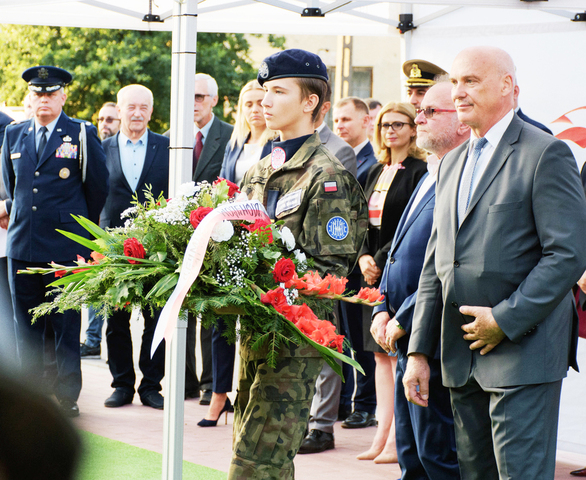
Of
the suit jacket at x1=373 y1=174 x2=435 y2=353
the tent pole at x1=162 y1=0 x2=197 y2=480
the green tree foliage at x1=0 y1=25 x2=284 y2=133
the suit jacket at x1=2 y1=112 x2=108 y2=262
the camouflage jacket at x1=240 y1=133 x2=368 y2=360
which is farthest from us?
the green tree foliage at x1=0 y1=25 x2=284 y2=133

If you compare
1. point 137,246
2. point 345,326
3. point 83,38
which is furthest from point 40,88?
point 83,38

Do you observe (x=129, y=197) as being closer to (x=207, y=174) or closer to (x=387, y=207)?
(x=207, y=174)

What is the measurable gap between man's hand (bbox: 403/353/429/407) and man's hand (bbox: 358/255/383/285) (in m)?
1.97

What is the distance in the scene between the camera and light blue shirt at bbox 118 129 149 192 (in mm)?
6594

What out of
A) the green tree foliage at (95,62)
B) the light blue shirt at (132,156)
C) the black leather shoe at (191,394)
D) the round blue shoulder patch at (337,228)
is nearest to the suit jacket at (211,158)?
the light blue shirt at (132,156)

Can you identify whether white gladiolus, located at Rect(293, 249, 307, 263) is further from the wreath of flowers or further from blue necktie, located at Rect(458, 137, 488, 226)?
blue necktie, located at Rect(458, 137, 488, 226)

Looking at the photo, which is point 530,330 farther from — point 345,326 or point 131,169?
point 131,169

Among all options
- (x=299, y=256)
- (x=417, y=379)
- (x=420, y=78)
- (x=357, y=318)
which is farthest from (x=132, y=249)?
(x=357, y=318)

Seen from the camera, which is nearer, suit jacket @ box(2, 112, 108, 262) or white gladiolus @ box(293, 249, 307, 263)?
white gladiolus @ box(293, 249, 307, 263)

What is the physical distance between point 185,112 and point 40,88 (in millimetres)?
3223

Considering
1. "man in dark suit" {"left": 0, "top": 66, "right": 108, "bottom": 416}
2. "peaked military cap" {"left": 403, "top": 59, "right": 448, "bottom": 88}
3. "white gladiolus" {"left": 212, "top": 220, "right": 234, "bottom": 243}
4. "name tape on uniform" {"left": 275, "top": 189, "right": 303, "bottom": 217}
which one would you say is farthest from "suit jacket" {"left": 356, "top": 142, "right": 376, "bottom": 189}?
"white gladiolus" {"left": 212, "top": 220, "right": 234, "bottom": 243}

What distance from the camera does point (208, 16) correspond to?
7492 mm

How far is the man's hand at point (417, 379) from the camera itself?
3242 millimetres

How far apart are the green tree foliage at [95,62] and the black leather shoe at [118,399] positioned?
17021mm
